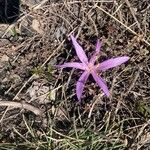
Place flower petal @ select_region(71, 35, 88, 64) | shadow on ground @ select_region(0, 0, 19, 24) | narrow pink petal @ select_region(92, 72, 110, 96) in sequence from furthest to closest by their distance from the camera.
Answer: shadow on ground @ select_region(0, 0, 19, 24)
flower petal @ select_region(71, 35, 88, 64)
narrow pink petal @ select_region(92, 72, 110, 96)

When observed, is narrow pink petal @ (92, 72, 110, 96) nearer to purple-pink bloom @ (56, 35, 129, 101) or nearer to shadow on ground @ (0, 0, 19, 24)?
purple-pink bloom @ (56, 35, 129, 101)

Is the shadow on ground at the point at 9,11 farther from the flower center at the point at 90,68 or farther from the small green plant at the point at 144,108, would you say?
the small green plant at the point at 144,108

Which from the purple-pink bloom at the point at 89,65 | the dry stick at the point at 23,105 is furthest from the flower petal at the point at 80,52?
the dry stick at the point at 23,105

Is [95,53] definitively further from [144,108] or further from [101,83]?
[144,108]

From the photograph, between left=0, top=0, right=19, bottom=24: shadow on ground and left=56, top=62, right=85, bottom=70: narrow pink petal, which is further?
left=0, top=0, right=19, bottom=24: shadow on ground

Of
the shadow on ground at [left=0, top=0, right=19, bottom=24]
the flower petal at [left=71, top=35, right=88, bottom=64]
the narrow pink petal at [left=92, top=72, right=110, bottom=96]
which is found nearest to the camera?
the narrow pink petal at [left=92, top=72, right=110, bottom=96]

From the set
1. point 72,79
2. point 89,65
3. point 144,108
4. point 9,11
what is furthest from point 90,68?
point 9,11

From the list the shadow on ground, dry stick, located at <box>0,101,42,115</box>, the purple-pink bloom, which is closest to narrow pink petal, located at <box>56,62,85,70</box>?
the purple-pink bloom

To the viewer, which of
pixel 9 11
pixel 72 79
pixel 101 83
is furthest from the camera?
pixel 9 11

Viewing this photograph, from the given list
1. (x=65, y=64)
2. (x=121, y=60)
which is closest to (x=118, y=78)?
(x=121, y=60)
